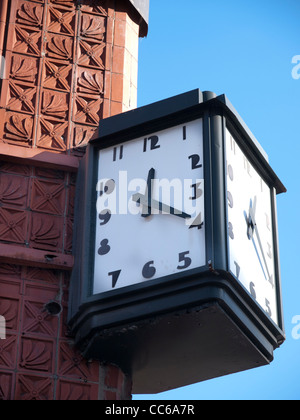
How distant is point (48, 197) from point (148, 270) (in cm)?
146

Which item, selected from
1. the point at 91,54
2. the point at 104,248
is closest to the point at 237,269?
the point at 104,248

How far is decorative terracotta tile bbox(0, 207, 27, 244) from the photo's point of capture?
1132cm

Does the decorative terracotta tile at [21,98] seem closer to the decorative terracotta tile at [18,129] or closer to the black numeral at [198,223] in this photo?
the decorative terracotta tile at [18,129]

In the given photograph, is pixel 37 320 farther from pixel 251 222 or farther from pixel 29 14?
pixel 29 14

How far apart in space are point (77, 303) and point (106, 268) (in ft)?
1.18

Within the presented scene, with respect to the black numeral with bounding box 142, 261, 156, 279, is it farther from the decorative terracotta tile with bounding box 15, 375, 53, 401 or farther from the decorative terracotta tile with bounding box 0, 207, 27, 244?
the decorative terracotta tile with bounding box 0, 207, 27, 244

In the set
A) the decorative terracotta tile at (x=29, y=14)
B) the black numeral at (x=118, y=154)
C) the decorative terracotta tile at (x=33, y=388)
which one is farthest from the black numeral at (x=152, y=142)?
the decorative terracotta tile at (x=33, y=388)

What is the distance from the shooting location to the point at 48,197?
11.7 metres

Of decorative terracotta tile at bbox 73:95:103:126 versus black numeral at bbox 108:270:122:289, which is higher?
decorative terracotta tile at bbox 73:95:103:126

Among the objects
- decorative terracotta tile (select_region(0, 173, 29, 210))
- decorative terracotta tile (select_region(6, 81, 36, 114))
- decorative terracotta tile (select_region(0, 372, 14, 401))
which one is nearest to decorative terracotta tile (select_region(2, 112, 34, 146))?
decorative terracotta tile (select_region(6, 81, 36, 114))

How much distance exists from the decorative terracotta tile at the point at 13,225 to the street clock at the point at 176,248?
0.45m

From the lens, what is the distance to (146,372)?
11227 millimetres

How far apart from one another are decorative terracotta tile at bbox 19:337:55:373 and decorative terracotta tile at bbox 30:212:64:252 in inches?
35.4
